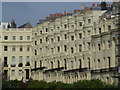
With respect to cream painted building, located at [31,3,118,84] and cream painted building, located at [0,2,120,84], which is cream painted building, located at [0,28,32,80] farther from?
cream painted building, located at [31,3,118,84]

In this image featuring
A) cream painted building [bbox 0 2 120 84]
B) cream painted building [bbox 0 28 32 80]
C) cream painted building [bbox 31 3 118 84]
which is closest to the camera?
cream painted building [bbox 0 2 120 84]

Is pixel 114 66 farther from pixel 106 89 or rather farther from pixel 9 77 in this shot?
pixel 9 77

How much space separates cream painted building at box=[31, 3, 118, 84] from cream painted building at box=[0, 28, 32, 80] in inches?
159

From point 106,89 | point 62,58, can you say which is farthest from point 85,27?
point 106,89

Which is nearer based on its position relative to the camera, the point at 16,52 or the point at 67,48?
the point at 67,48

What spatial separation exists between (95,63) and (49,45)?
18.7 m

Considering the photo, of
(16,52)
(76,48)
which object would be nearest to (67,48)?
(76,48)

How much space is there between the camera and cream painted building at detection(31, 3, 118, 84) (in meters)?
90.8

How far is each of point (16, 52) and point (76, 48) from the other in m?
26.3

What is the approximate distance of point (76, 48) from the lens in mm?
101438

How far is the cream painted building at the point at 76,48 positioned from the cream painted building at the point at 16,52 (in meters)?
4.05

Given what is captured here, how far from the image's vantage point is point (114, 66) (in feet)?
288

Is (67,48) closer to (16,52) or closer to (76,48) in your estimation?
(76,48)

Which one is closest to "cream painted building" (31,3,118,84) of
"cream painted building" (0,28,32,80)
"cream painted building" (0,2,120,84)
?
"cream painted building" (0,2,120,84)
